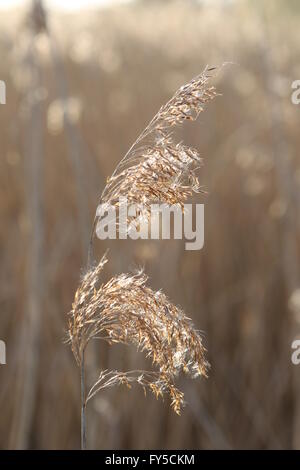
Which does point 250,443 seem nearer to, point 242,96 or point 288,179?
point 288,179

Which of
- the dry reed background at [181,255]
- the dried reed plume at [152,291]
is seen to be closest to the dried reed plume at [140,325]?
the dried reed plume at [152,291]

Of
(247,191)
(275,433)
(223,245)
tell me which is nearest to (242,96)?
(247,191)

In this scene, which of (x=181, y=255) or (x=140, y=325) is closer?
(x=140, y=325)

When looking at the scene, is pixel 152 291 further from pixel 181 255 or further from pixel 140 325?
pixel 181 255

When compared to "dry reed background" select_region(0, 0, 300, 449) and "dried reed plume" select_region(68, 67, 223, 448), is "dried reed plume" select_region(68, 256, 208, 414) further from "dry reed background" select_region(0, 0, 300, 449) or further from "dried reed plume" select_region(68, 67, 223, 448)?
"dry reed background" select_region(0, 0, 300, 449)

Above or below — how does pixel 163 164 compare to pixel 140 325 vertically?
above

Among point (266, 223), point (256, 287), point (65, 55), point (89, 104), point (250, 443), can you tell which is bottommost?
point (250, 443)

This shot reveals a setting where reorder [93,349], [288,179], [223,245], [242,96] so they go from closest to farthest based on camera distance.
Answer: [93,349], [288,179], [223,245], [242,96]

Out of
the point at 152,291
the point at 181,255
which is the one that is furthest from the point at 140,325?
the point at 181,255
